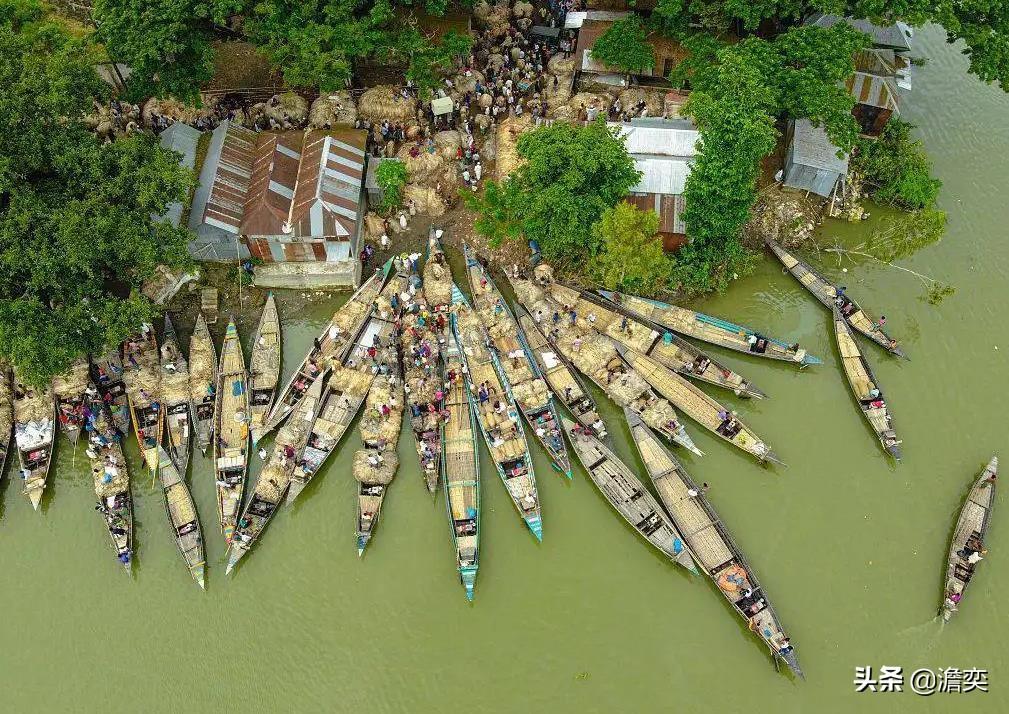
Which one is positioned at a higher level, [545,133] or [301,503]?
[545,133]

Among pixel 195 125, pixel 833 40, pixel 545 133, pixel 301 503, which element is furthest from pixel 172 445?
pixel 833 40

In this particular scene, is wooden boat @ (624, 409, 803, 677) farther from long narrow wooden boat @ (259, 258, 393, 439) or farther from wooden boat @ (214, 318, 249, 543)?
wooden boat @ (214, 318, 249, 543)

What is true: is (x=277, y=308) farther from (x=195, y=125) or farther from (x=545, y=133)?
(x=545, y=133)

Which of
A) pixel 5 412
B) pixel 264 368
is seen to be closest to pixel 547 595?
pixel 264 368

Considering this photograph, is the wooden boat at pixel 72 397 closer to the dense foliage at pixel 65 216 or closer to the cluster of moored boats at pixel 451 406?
the cluster of moored boats at pixel 451 406

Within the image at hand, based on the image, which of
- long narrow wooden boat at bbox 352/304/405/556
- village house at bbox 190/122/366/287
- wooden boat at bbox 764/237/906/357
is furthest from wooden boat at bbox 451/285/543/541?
wooden boat at bbox 764/237/906/357

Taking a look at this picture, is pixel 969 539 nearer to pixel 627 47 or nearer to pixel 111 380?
pixel 627 47

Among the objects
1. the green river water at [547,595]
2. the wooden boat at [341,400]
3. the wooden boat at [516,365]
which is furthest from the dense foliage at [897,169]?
the wooden boat at [341,400]
